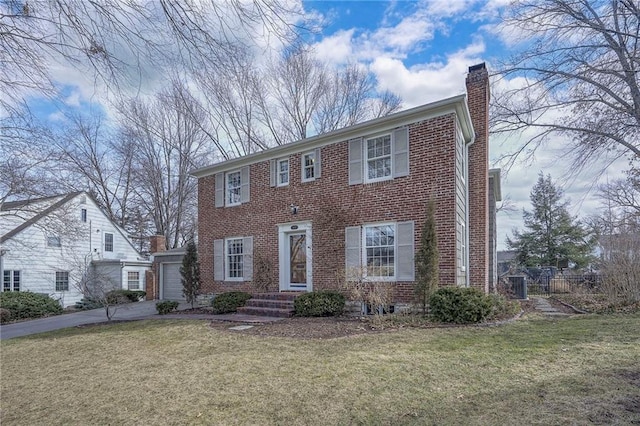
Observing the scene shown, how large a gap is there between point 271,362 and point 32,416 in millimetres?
2855

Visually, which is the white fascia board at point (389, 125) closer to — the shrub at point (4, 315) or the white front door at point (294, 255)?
the white front door at point (294, 255)

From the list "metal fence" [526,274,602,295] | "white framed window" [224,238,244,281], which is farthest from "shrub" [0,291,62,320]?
"metal fence" [526,274,602,295]

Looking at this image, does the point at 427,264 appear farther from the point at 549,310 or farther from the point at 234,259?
the point at 234,259

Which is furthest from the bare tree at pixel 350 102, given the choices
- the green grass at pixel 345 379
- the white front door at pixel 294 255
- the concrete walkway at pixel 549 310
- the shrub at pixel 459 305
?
the green grass at pixel 345 379

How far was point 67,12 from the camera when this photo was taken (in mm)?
3521

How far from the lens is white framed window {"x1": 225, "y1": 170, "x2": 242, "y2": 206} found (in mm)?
15102

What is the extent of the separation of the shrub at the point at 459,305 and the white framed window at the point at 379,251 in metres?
1.80

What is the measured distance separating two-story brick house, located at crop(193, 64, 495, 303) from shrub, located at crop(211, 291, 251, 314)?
103cm

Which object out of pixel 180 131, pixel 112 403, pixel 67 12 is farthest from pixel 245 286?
pixel 180 131

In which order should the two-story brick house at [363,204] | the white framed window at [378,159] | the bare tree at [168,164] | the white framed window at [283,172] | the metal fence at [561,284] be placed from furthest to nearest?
the bare tree at [168,164], the metal fence at [561,284], the white framed window at [283,172], the white framed window at [378,159], the two-story brick house at [363,204]

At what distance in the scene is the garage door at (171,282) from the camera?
19.8 meters

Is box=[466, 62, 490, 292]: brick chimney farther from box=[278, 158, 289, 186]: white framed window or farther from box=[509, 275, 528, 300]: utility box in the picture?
box=[278, 158, 289, 186]: white framed window

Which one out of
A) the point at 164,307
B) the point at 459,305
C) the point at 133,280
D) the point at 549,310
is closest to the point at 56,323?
the point at 164,307

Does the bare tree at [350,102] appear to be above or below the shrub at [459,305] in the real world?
above
